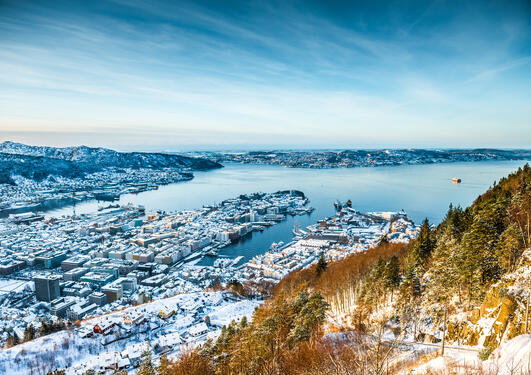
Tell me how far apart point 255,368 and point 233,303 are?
8467 mm

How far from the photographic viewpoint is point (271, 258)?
17.1m

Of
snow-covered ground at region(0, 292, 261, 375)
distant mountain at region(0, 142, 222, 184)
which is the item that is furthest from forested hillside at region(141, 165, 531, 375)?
distant mountain at region(0, 142, 222, 184)

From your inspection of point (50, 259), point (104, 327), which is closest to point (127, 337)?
point (104, 327)

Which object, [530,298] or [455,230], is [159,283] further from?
[530,298]

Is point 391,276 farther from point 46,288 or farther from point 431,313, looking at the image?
point 46,288

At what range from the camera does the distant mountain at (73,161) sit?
50.4m

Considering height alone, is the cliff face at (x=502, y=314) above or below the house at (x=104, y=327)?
above

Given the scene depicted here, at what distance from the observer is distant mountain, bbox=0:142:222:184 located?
50375mm

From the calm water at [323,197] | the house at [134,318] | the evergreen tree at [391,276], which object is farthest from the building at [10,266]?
the evergreen tree at [391,276]

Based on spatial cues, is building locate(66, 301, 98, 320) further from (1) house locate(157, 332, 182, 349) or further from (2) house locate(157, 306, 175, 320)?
(1) house locate(157, 332, 182, 349)

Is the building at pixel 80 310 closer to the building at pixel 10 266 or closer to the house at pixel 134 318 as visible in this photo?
the house at pixel 134 318

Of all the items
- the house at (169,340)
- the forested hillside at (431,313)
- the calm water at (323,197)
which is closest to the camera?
the forested hillside at (431,313)

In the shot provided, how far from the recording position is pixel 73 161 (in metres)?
62.2

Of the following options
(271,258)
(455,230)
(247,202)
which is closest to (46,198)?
(247,202)
